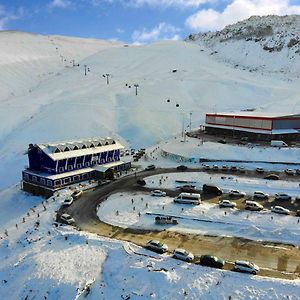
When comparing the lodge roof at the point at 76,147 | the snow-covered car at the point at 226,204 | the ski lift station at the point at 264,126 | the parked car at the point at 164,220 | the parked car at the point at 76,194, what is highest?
the ski lift station at the point at 264,126

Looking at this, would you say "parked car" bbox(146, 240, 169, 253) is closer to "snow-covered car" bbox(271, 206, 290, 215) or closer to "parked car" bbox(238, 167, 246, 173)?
"snow-covered car" bbox(271, 206, 290, 215)

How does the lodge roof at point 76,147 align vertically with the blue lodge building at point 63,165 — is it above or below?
above

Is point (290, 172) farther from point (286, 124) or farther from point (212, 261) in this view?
point (212, 261)

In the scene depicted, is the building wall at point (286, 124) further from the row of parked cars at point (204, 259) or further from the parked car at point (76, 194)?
the row of parked cars at point (204, 259)

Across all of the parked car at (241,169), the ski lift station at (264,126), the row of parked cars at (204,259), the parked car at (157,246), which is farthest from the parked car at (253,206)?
the ski lift station at (264,126)

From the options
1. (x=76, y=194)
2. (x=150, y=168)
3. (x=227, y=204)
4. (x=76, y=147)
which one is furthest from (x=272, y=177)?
(x=76, y=147)
